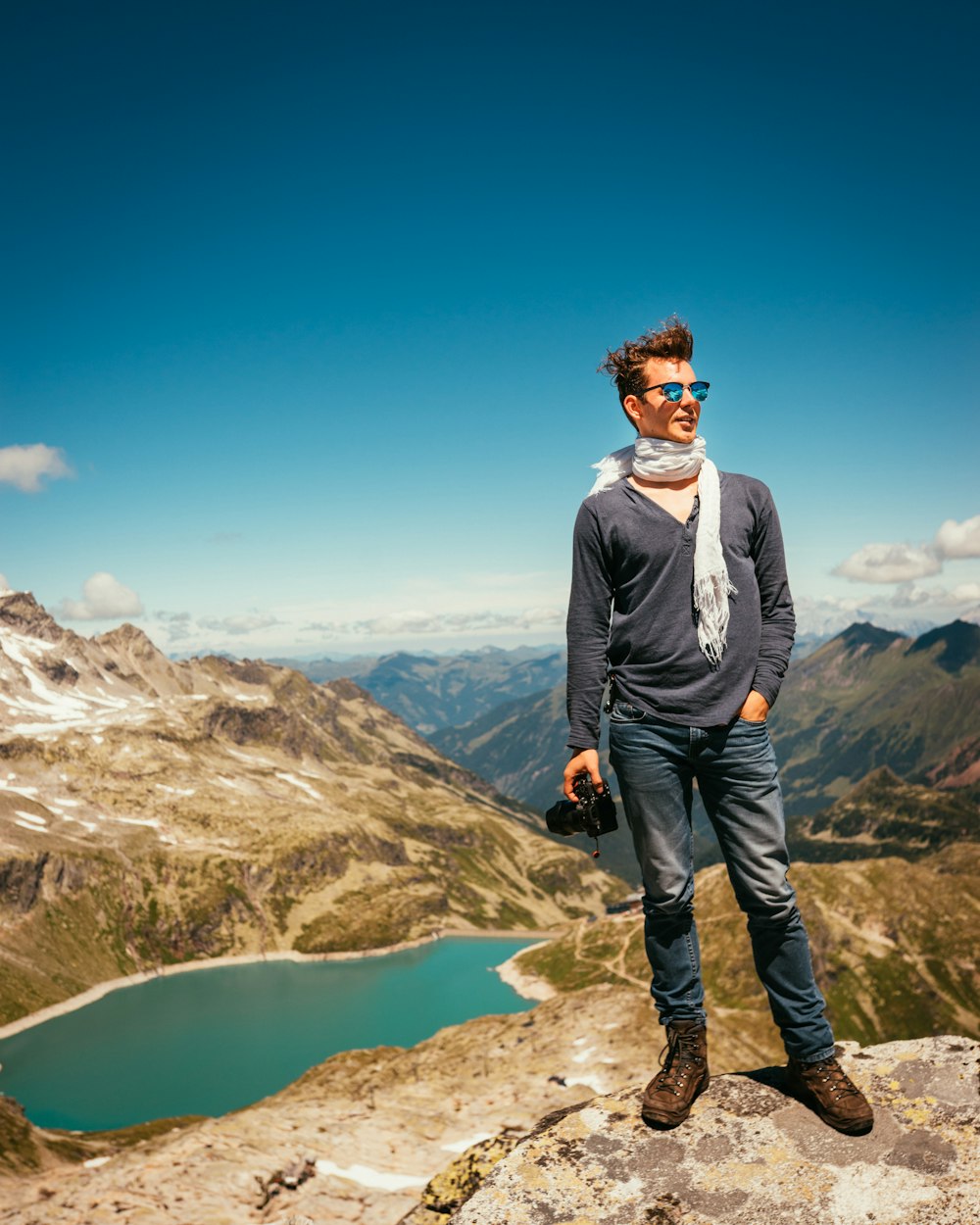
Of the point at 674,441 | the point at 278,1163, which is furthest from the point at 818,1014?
the point at 278,1163

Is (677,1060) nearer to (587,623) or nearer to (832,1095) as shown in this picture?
(832,1095)

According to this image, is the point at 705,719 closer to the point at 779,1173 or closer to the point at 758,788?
the point at 758,788

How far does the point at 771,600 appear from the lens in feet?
26.4

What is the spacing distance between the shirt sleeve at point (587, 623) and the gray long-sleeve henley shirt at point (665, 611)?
1 centimetres

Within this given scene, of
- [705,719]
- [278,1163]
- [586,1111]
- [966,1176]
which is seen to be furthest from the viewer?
[278,1163]

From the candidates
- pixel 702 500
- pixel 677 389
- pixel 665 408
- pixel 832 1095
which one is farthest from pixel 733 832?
pixel 677 389

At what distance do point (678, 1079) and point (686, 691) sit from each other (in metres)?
4.20

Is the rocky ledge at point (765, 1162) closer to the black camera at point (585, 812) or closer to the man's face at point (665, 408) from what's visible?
the black camera at point (585, 812)

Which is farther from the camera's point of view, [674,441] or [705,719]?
[674,441]

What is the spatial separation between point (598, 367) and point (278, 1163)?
3094 cm

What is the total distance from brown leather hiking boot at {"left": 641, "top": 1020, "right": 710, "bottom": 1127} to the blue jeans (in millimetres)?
968

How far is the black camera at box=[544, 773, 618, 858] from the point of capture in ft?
25.1

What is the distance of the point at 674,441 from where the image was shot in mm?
8055

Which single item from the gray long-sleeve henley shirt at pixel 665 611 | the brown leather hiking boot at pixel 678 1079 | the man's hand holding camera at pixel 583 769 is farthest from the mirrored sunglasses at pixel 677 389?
the brown leather hiking boot at pixel 678 1079
